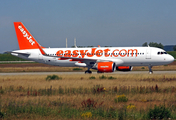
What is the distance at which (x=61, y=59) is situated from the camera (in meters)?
35.6

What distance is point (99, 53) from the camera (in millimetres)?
35594

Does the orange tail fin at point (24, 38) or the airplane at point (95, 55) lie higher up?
the orange tail fin at point (24, 38)

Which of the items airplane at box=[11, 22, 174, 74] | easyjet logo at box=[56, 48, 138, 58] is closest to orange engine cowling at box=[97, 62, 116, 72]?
airplane at box=[11, 22, 174, 74]

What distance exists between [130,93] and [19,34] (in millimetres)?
26798

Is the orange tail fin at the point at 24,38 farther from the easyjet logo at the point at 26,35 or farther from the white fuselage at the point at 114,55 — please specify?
the white fuselage at the point at 114,55

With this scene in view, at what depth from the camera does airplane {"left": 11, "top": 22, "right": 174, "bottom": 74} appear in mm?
33969

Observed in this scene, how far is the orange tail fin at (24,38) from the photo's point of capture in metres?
38.9

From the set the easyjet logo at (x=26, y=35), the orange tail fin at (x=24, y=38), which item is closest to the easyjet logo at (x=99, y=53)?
the orange tail fin at (x=24, y=38)

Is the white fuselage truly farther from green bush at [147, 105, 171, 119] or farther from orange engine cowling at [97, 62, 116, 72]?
green bush at [147, 105, 171, 119]

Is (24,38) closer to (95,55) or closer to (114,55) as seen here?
(95,55)

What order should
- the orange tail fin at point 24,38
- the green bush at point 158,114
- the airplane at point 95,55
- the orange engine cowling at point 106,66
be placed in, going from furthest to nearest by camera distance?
1. the orange tail fin at point 24,38
2. the airplane at point 95,55
3. the orange engine cowling at point 106,66
4. the green bush at point 158,114

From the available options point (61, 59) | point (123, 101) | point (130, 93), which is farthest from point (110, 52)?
point (123, 101)

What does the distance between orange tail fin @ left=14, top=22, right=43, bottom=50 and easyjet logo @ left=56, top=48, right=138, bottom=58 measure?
445 centimetres

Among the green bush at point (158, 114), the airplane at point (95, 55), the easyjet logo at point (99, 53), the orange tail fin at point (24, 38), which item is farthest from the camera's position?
the orange tail fin at point (24, 38)
